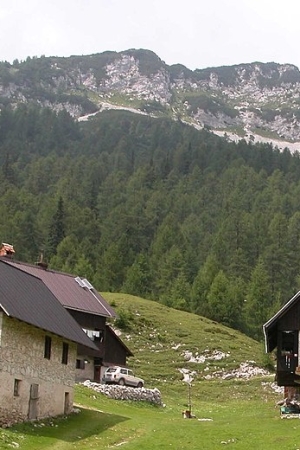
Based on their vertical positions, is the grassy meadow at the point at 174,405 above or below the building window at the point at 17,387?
below

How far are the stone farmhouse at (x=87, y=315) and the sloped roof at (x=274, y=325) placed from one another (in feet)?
59.1

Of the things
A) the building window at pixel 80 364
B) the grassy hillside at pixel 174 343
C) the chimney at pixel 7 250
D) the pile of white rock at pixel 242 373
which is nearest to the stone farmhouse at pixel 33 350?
the chimney at pixel 7 250

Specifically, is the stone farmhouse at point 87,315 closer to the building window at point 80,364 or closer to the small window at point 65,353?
the building window at point 80,364

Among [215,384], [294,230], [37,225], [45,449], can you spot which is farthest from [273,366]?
[37,225]

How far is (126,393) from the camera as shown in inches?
2384

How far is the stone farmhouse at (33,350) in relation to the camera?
137ft

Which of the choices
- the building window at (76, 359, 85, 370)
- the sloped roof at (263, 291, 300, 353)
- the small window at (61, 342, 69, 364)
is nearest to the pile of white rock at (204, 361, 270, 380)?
the building window at (76, 359, 85, 370)

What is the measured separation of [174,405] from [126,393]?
773cm

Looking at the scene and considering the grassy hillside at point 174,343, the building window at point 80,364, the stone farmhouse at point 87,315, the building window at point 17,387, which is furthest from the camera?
the grassy hillside at point 174,343

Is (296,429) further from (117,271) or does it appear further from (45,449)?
(117,271)

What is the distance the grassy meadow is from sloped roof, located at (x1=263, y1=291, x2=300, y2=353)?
4.65 m

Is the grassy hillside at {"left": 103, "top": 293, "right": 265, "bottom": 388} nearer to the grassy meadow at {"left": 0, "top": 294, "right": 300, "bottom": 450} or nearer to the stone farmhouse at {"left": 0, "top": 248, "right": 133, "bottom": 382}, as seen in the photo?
the grassy meadow at {"left": 0, "top": 294, "right": 300, "bottom": 450}

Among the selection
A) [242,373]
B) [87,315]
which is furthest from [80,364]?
[242,373]

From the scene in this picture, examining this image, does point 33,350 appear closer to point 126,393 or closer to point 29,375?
point 29,375
